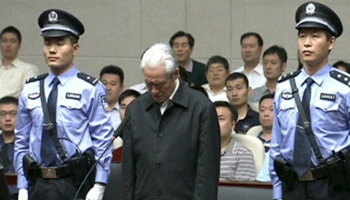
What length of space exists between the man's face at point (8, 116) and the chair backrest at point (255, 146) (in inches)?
83.4

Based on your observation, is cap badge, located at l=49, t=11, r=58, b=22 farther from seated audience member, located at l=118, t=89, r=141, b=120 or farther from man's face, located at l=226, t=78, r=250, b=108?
man's face, located at l=226, t=78, r=250, b=108

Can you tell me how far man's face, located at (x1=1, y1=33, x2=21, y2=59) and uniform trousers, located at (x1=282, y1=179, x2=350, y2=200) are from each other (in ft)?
20.6

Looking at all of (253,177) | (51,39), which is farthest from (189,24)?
(51,39)

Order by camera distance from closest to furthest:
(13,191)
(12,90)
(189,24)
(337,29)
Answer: (337,29)
(13,191)
(12,90)
(189,24)

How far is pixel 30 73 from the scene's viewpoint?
1291 cm

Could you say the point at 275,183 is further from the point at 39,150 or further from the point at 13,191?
the point at 13,191

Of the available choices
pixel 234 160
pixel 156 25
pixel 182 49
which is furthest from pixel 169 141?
pixel 156 25

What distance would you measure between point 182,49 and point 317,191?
5.70 meters

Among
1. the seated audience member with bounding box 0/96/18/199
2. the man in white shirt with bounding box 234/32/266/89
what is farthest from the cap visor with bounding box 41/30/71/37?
the man in white shirt with bounding box 234/32/266/89

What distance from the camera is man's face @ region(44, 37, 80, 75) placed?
25.7 ft

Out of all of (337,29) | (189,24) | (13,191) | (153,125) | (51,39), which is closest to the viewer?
(153,125)

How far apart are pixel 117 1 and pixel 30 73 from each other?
2.10m

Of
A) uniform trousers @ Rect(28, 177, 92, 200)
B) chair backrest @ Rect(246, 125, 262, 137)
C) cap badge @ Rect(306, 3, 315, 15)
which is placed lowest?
uniform trousers @ Rect(28, 177, 92, 200)

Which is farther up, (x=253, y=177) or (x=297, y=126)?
(x=297, y=126)
